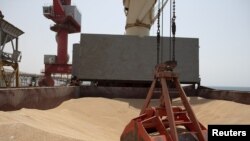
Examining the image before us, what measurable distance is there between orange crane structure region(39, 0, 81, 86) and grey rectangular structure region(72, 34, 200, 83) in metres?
22.5

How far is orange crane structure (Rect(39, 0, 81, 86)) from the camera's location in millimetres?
38656

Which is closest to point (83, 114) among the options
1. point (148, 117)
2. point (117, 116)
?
point (117, 116)

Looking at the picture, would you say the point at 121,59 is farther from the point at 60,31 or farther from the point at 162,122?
the point at 60,31

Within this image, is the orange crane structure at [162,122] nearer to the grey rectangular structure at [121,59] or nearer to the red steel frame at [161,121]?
the red steel frame at [161,121]

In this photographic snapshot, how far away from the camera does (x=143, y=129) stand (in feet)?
16.3

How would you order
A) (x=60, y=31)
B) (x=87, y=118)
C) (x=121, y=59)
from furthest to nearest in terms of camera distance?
(x=60, y=31), (x=121, y=59), (x=87, y=118)

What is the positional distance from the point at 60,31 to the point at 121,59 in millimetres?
27273

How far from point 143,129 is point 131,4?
1556cm

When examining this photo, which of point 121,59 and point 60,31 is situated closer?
point 121,59

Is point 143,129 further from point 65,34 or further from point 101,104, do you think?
point 65,34

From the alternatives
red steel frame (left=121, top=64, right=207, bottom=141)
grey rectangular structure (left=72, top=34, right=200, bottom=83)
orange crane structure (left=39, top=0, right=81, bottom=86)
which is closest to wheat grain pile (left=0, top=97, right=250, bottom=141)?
red steel frame (left=121, top=64, right=207, bottom=141)

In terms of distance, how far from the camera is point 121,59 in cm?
1647

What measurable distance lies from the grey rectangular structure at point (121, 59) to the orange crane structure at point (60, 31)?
22.5 meters

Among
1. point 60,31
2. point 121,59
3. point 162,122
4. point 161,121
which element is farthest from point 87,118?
point 60,31
